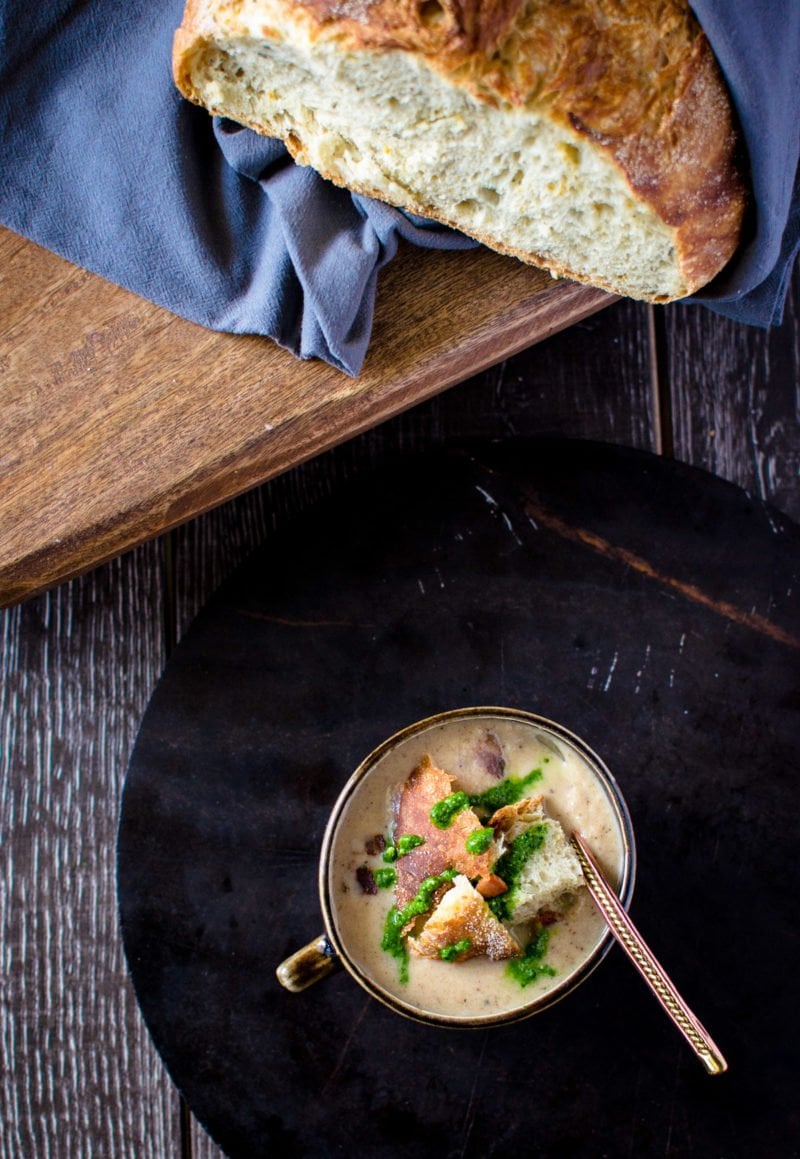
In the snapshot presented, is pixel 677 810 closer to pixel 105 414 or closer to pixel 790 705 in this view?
pixel 790 705

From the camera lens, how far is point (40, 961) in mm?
1818

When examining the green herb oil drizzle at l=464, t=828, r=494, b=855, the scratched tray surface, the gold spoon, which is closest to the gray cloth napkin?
the scratched tray surface

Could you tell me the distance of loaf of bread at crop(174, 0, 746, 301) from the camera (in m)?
1.17

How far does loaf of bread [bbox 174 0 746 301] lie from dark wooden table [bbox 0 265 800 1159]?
508mm

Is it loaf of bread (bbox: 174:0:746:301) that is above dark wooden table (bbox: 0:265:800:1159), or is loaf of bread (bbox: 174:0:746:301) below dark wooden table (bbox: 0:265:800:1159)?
above

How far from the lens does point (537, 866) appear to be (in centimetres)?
140

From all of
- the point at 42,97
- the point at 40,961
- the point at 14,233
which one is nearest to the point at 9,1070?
the point at 40,961

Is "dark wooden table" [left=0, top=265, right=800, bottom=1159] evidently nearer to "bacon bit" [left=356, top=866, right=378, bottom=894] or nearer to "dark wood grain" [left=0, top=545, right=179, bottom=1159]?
"dark wood grain" [left=0, top=545, right=179, bottom=1159]

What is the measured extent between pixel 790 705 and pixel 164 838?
3.35ft

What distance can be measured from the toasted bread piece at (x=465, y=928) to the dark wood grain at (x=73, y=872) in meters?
0.72

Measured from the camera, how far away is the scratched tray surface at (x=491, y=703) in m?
1.62

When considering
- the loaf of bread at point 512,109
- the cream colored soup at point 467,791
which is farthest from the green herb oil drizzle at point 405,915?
the loaf of bread at point 512,109

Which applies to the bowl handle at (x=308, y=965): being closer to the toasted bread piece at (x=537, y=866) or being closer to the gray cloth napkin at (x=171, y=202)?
the toasted bread piece at (x=537, y=866)

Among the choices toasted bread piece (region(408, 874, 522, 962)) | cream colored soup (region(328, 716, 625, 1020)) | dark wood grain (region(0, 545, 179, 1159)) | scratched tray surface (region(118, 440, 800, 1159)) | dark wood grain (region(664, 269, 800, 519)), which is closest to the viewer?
toasted bread piece (region(408, 874, 522, 962))
